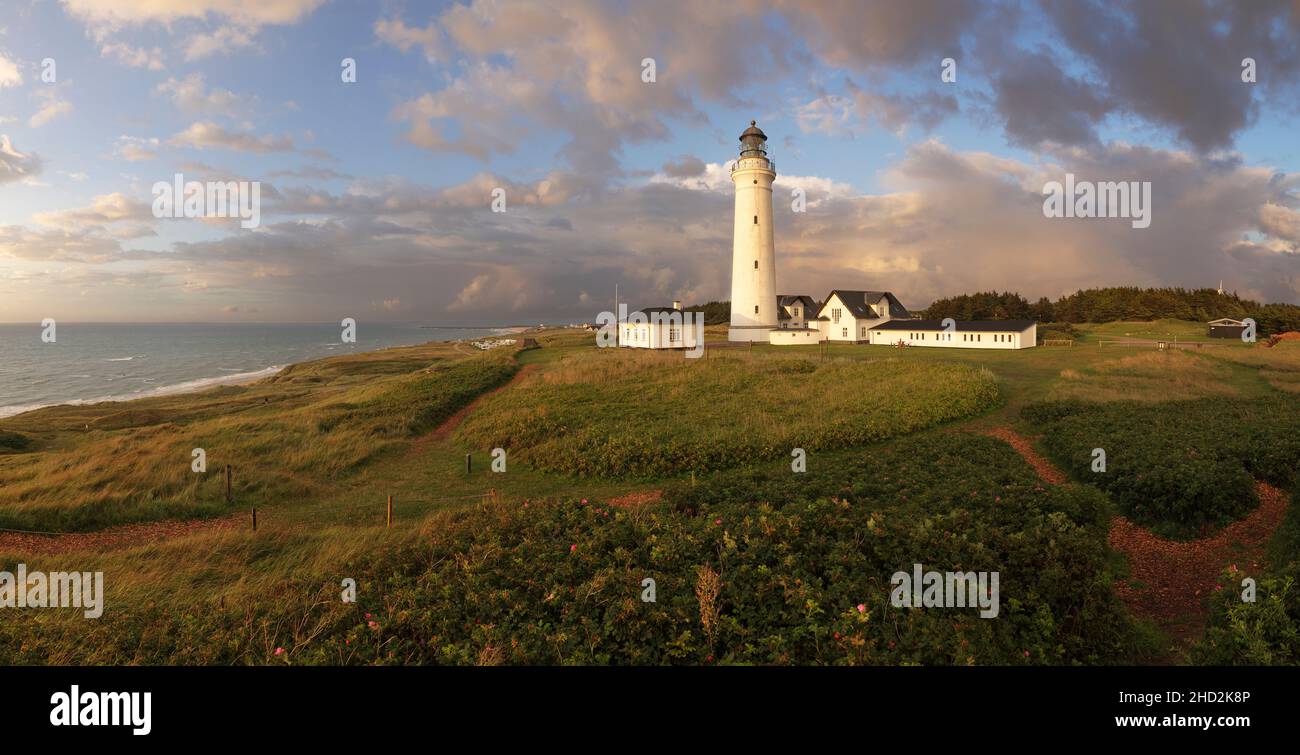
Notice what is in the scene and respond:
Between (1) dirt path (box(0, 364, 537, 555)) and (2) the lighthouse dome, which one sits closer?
(1) dirt path (box(0, 364, 537, 555))

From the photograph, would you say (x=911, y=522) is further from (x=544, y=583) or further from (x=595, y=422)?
(x=595, y=422)

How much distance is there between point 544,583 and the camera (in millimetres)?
7223

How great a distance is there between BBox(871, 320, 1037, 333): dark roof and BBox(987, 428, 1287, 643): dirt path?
138 ft

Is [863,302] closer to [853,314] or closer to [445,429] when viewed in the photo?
[853,314]

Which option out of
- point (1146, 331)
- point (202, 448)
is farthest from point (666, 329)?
point (1146, 331)

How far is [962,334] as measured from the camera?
168ft

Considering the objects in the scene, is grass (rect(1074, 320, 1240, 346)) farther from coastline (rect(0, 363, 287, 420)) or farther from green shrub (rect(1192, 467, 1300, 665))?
coastline (rect(0, 363, 287, 420))

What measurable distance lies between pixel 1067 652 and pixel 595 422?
15837mm

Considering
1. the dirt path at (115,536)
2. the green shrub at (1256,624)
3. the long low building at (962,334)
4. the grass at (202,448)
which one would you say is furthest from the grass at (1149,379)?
the dirt path at (115,536)

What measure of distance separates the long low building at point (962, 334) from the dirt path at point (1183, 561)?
4170 cm

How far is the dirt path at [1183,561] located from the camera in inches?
309

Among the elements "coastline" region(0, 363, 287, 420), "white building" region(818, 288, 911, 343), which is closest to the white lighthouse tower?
"white building" region(818, 288, 911, 343)

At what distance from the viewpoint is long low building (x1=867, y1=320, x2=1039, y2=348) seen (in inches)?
1930
